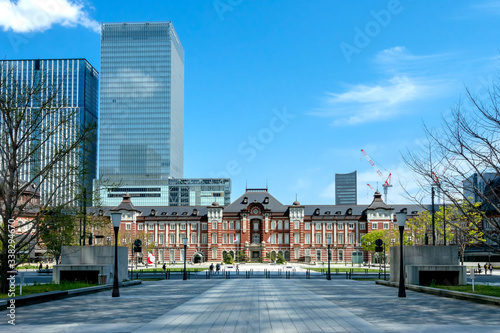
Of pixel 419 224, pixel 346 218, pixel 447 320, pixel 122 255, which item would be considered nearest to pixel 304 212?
pixel 346 218

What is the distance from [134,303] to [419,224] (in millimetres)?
55756

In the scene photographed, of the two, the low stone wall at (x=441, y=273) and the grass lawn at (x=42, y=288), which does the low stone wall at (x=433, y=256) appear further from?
the grass lawn at (x=42, y=288)

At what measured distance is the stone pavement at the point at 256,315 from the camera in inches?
601

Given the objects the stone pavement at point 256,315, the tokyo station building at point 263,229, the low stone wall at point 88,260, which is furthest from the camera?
the tokyo station building at point 263,229

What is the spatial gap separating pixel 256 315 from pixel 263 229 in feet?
308

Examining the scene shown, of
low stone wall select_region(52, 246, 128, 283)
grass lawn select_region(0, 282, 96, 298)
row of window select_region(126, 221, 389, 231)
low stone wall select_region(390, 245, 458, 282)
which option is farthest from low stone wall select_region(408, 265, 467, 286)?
row of window select_region(126, 221, 389, 231)

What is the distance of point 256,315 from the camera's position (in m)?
18.3

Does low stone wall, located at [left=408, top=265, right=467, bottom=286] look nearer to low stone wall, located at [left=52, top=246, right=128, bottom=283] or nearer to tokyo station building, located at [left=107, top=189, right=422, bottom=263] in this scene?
low stone wall, located at [left=52, top=246, right=128, bottom=283]

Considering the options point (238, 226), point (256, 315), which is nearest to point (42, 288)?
point (256, 315)

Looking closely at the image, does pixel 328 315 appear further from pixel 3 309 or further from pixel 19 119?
pixel 19 119

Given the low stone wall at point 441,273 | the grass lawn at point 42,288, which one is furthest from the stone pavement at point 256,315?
the low stone wall at point 441,273

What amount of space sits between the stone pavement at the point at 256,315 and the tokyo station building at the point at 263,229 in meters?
86.4

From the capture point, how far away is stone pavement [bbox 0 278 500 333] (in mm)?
15258

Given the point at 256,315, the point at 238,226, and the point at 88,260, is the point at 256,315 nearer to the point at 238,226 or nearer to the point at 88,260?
the point at 88,260
